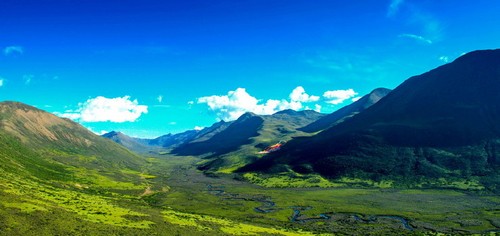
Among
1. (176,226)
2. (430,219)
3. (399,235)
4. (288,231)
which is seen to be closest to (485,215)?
(430,219)

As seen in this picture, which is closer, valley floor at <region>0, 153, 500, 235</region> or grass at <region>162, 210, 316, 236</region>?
valley floor at <region>0, 153, 500, 235</region>

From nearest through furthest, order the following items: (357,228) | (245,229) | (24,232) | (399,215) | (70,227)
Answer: (24,232), (70,227), (245,229), (357,228), (399,215)

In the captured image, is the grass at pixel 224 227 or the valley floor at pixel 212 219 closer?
the valley floor at pixel 212 219

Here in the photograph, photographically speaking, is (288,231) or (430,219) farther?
(430,219)

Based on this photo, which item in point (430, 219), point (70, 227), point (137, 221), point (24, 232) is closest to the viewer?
point (24, 232)

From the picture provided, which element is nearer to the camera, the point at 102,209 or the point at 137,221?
the point at 137,221

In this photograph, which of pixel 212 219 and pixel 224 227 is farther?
pixel 212 219

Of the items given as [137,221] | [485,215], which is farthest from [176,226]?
[485,215]

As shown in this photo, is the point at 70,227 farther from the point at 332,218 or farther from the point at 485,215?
the point at 485,215

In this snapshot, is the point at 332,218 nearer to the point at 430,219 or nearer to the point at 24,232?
the point at 430,219
